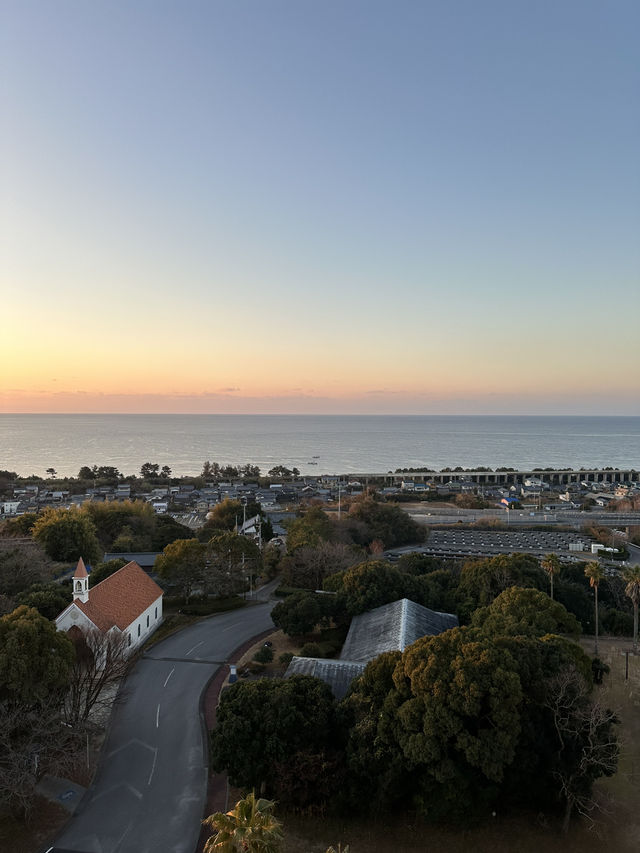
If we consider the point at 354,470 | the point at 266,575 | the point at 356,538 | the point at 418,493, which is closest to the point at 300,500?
the point at 418,493

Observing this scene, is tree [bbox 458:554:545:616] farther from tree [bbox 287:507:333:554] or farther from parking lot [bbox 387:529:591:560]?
parking lot [bbox 387:529:591:560]

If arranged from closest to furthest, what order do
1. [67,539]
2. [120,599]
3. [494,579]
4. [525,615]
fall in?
[525,615]
[120,599]
[494,579]
[67,539]

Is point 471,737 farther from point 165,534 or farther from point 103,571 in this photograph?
point 165,534

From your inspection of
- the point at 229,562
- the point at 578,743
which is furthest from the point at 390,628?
the point at 229,562

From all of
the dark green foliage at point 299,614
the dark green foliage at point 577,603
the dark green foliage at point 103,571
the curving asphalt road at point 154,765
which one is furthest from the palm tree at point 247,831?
the dark green foliage at point 577,603

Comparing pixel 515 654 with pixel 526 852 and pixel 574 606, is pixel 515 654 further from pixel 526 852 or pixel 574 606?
pixel 574 606
